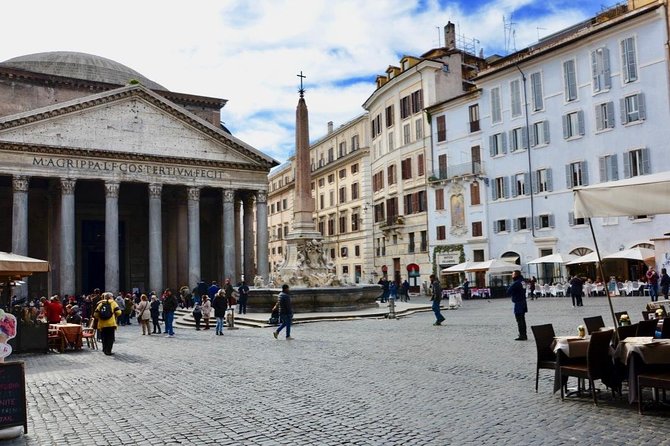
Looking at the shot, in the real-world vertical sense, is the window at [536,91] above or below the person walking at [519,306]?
above

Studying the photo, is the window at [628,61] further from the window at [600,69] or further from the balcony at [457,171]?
the balcony at [457,171]

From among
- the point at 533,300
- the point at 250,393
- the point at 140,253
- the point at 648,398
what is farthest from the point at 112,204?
the point at 648,398

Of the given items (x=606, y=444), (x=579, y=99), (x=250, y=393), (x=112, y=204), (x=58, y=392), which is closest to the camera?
(x=606, y=444)

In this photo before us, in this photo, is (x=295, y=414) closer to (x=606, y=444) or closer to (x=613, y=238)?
(x=606, y=444)

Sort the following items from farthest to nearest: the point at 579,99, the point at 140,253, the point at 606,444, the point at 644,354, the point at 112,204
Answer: the point at 140,253 < the point at 112,204 < the point at 579,99 < the point at 644,354 < the point at 606,444

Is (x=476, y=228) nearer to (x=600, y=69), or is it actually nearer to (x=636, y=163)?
(x=636, y=163)

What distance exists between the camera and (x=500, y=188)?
34500 mm

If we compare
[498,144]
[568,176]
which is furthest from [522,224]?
[498,144]

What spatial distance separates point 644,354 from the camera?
5934mm

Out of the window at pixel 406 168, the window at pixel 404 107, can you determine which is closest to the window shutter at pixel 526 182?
the window at pixel 406 168

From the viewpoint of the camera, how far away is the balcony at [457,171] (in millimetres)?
35700

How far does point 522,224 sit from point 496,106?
702cm

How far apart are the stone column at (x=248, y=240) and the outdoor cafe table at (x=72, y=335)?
21.4m

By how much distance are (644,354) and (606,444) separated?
1.33 m
